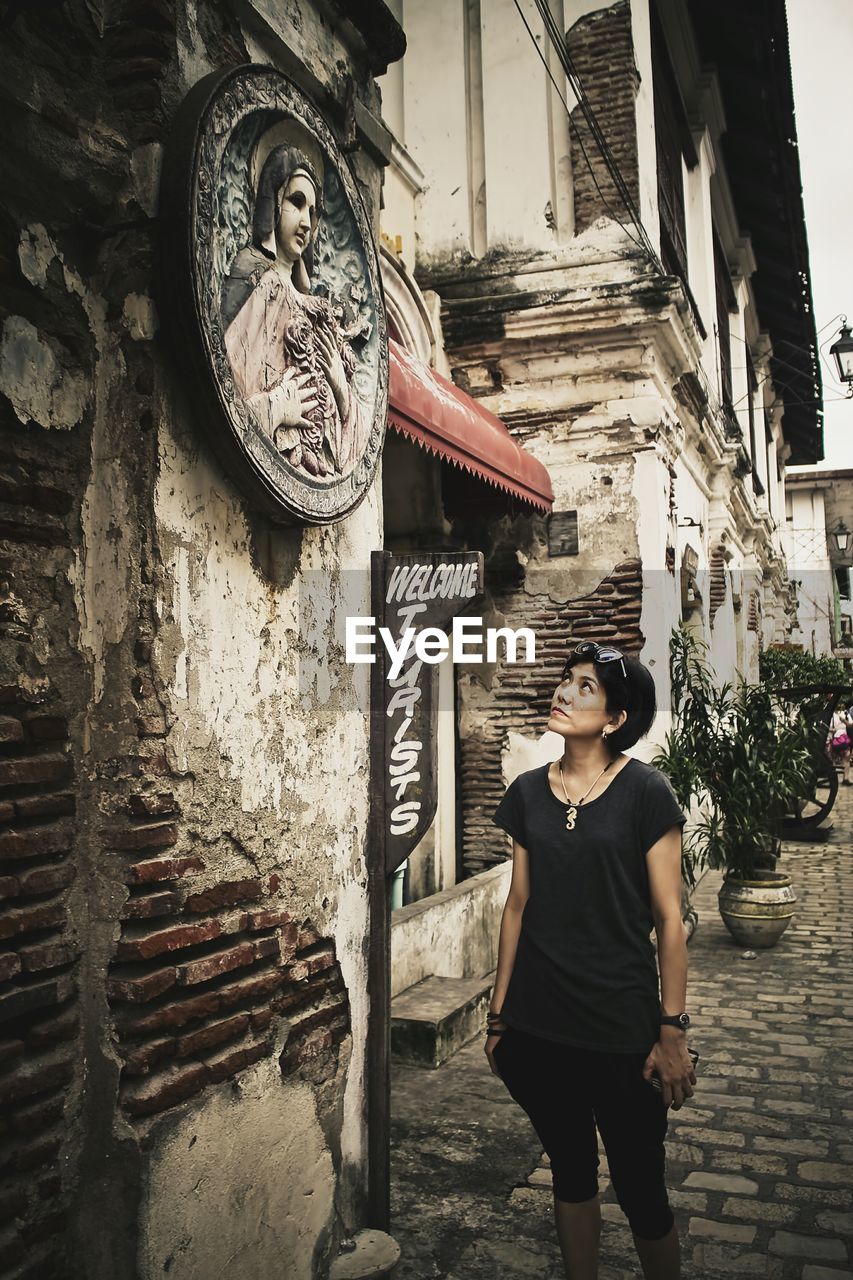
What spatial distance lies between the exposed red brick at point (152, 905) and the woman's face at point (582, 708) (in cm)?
108

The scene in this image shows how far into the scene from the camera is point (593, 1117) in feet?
9.20

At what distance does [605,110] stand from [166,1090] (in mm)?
7829

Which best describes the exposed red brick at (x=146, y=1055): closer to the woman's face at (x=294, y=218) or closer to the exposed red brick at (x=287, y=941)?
the exposed red brick at (x=287, y=941)

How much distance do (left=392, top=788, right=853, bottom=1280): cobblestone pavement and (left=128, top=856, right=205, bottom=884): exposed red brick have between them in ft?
5.46

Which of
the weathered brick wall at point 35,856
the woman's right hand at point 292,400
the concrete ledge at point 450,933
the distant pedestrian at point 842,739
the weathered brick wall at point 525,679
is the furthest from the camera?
the distant pedestrian at point 842,739

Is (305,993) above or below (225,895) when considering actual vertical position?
below

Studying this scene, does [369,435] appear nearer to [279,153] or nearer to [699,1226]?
[279,153]

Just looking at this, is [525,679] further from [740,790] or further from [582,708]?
[582,708]

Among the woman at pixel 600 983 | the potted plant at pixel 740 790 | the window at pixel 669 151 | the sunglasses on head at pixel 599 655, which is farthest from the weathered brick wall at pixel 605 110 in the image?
the woman at pixel 600 983

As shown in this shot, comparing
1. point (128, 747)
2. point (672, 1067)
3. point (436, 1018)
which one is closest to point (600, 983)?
point (672, 1067)

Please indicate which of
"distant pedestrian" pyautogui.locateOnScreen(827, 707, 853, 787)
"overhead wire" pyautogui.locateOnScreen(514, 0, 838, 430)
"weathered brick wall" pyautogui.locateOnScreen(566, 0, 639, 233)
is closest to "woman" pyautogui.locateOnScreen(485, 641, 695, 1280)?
"overhead wire" pyautogui.locateOnScreen(514, 0, 838, 430)

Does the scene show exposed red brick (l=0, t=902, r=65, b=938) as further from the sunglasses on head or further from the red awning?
the red awning

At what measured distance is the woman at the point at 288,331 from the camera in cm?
279

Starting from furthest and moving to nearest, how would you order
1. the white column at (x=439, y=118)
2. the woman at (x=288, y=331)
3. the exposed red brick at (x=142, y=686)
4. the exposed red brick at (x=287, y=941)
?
the white column at (x=439, y=118), the exposed red brick at (x=287, y=941), the woman at (x=288, y=331), the exposed red brick at (x=142, y=686)
